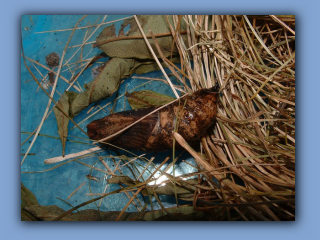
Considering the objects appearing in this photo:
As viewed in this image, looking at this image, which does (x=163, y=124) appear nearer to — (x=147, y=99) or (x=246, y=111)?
(x=147, y=99)

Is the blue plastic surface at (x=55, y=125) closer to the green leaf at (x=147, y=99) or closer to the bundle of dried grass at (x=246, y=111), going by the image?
the green leaf at (x=147, y=99)

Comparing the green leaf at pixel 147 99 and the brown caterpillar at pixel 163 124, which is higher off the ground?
the green leaf at pixel 147 99

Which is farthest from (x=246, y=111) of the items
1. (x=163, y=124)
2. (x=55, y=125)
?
(x=55, y=125)

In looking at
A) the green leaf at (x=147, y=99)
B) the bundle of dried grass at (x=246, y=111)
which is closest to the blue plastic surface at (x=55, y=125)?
the green leaf at (x=147, y=99)

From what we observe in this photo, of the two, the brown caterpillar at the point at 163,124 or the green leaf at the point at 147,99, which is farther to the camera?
the green leaf at the point at 147,99
